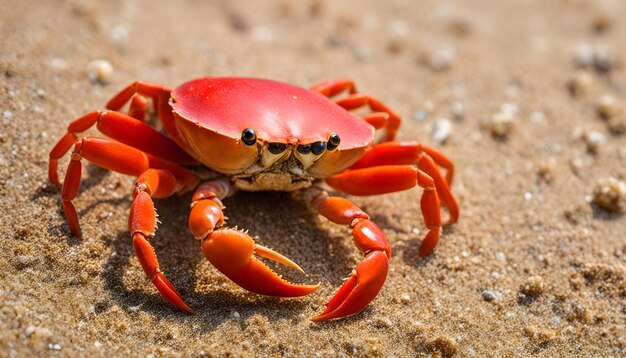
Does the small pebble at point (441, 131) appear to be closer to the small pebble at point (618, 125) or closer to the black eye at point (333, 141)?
the small pebble at point (618, 125)

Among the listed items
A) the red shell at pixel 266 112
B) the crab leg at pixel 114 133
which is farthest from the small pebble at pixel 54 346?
the red shell at pixel 266 112

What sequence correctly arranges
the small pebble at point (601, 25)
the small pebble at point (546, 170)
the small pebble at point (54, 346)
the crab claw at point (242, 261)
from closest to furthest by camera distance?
the small pebble at point (54, 346) < the crab claw at point (242, 261) < the small pebble at point (546, 170) < the small pebble at point (601, 25)

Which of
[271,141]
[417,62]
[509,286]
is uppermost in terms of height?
[271,141]

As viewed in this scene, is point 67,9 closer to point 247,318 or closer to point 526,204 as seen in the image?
point 247,318

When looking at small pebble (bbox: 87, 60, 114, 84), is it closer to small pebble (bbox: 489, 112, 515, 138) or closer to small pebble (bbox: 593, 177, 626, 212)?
small pebble (bbox: 489, 112, 515, 138)

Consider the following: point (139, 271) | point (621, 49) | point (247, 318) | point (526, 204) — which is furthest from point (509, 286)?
point (621, 49)

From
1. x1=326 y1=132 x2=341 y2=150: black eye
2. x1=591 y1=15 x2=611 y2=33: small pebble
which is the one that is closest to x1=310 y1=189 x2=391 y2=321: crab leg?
x1=326 y1=132 x2=341 y2=150: black eye
